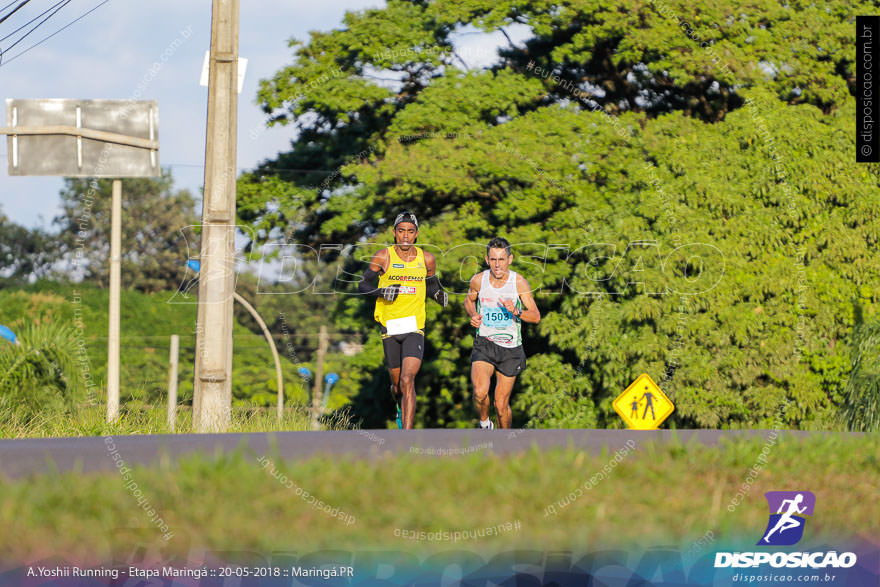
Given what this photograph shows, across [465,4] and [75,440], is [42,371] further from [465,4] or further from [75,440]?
[465,4]

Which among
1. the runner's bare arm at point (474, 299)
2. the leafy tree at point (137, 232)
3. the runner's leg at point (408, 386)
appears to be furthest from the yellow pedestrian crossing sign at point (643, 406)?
the leafy tree at point (137, 232)

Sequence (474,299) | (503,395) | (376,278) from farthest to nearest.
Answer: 1. (503,395)
2. (474,299)
3. (376,278)

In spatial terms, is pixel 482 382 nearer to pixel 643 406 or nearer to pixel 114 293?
pixel 643 406

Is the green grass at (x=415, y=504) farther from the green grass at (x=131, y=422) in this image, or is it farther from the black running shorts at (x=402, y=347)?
the green grass at (x=131, y=422)

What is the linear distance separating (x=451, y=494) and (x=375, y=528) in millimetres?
782

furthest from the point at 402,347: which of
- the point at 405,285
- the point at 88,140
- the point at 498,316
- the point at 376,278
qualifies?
the point at 88,140

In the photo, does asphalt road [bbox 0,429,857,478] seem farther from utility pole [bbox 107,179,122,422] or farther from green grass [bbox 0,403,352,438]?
utility pole [bbox 107,179,122,422]

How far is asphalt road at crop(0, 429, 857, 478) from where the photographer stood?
6.83 meters

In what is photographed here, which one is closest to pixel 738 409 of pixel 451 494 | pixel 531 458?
pixel 531 458

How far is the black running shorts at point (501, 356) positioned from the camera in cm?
1009

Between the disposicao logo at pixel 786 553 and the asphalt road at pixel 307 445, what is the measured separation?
1.57 m

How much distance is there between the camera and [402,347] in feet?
32.8

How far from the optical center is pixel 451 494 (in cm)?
601

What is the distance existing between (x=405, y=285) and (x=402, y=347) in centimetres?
61
